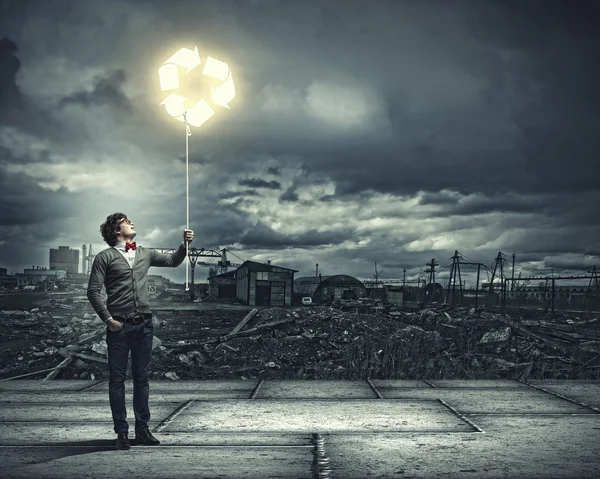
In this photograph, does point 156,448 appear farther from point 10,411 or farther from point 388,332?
point 388,332

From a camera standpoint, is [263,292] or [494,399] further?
[263,292]

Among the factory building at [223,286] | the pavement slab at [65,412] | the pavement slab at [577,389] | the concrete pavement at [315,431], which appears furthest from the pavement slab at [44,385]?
the factory building at [223,286]

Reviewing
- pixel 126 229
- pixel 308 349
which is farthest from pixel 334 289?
pixel 126 229

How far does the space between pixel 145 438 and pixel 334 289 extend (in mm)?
41901

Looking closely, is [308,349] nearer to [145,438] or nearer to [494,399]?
[494,399]

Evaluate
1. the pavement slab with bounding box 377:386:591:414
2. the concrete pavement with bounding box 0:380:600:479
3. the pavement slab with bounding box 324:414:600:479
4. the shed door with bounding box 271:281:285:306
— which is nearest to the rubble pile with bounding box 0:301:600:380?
the pavement slab with bounding box 377:386:591:414

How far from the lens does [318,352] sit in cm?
1250

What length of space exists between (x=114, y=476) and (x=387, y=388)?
13.6 ft

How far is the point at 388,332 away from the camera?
17266mm

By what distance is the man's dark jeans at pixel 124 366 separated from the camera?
13.2ft

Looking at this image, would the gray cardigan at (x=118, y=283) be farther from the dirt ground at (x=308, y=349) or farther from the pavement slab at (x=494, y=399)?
the dirt ground at (x=308, y=349)

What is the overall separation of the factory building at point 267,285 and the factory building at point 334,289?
383 inches

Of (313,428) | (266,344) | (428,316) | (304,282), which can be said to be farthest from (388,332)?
(304,282)

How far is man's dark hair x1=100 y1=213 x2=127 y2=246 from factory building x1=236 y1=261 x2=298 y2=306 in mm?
30285
